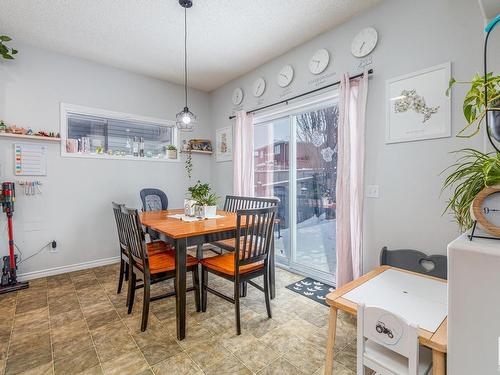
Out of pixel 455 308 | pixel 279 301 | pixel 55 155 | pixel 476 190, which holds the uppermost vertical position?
pixel 55 155

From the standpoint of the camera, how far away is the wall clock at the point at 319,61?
2.71m

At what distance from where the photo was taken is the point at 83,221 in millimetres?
3410

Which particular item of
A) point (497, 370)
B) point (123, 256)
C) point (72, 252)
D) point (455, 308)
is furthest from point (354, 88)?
point (72, 252)

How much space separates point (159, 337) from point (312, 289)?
5.26 feet

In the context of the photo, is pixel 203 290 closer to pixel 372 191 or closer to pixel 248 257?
pixel 248 257

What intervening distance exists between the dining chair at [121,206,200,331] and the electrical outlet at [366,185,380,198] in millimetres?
1722

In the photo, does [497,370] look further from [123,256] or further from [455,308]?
[123,256]

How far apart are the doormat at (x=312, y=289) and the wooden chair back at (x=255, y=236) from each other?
782 millimetres

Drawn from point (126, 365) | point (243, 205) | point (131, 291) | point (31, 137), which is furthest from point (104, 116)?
point (126, 365)

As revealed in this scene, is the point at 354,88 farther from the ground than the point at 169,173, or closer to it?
farther from the ground

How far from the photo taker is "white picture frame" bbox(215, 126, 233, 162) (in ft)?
13.9

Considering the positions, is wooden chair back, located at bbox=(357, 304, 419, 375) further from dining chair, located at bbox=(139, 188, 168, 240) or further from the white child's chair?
dining chair, located at bbox=(139, 188, 168, 240)

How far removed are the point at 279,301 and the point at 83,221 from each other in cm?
282

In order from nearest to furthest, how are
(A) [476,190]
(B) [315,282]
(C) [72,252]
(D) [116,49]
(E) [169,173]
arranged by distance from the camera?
1. (A) [476,190]
2. (B) [315,282]
3. (D) [116,49]
4. (C) [72,252]
5. (E) [169,173]
